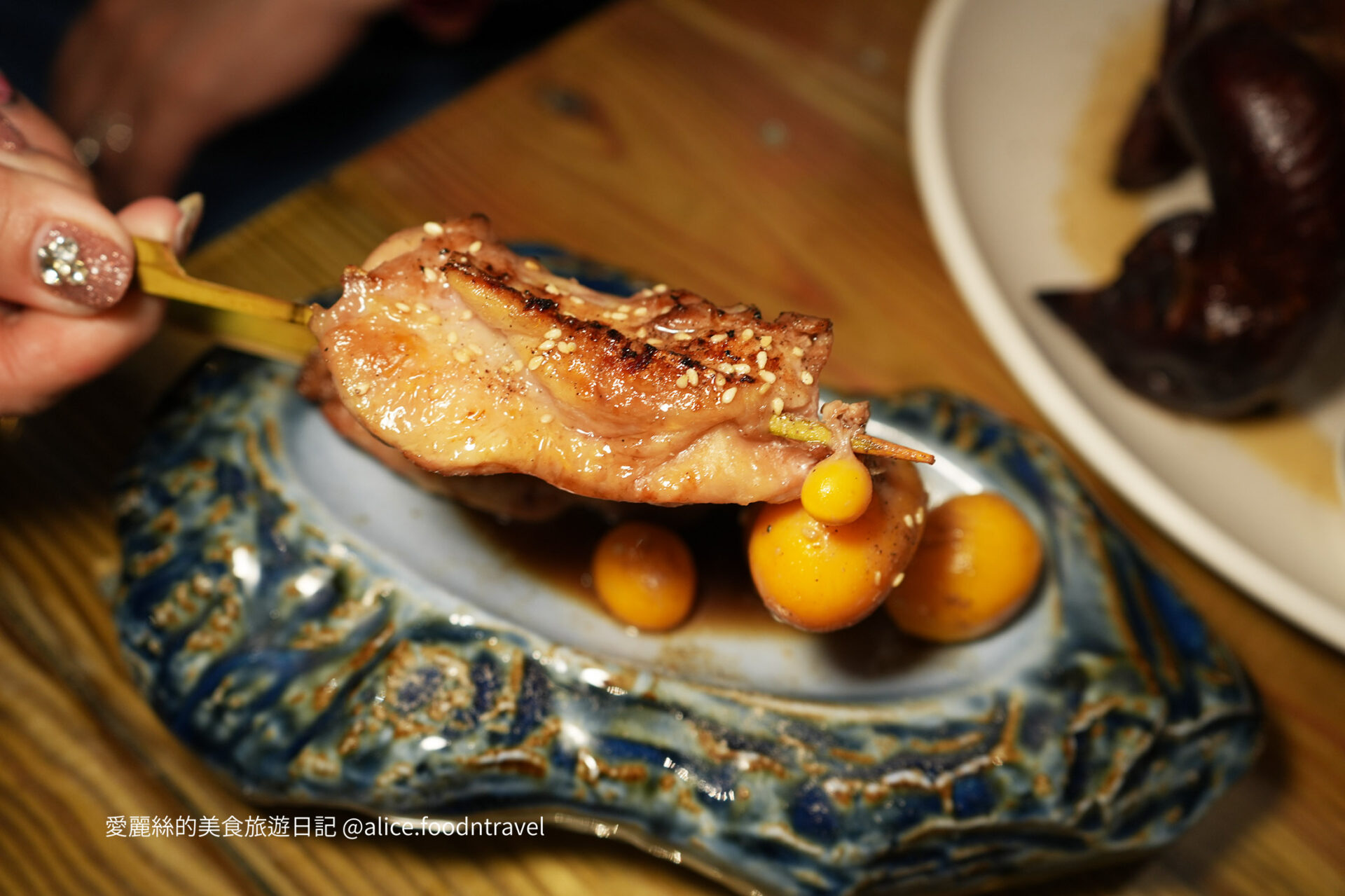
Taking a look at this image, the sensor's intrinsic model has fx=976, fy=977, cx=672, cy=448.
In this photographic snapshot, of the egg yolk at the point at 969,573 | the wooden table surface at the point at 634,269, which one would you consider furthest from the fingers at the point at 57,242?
the egg yolk at the point at 969,573

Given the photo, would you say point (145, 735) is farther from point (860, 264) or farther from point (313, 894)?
point (860, 264)

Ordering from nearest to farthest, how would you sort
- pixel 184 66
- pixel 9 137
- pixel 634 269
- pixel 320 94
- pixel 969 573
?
1. pixel 9 137
2. pixel 969 573
3. pixel 634 269
4. pixel 184 66
5. pixel 320 94

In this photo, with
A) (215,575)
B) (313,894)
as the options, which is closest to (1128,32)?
(215,575)

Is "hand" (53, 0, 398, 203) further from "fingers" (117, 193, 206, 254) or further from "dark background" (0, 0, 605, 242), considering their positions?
"fingers" (117, 193, 206, 254)

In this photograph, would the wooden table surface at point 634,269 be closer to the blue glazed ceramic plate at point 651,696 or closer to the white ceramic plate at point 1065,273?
the white ceramic plate at point 1065,273

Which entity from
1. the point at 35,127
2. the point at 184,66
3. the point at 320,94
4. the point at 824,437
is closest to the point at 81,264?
the point at 35,127

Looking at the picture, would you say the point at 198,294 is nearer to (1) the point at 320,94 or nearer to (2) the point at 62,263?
(2) the point at 62,263
